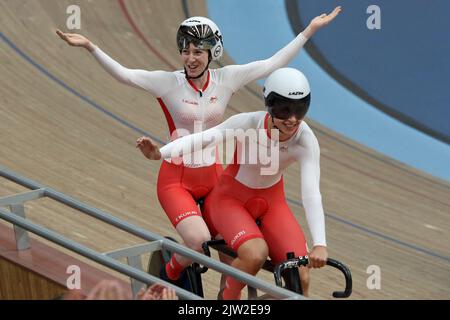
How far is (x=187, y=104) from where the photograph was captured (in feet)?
14.6

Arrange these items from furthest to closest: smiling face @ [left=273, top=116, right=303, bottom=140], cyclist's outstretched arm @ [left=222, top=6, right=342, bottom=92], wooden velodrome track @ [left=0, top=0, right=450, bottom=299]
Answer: wooden velodrome track @ [left=0, top=0, right=450, bottom=299] < cyclist's outstretched arm @ [left=222, top=6, right=342, bottom=92] < smiling face @ [left=273, top=116, right=303, bottom=140]

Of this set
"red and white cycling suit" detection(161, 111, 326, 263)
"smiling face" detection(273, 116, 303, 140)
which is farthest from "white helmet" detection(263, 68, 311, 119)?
"red and white cycling suit" detection(161, 111, 326, 263)

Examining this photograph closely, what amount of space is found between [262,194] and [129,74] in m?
0.82

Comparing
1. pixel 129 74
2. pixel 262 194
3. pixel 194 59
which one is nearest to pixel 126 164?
pixel 129 74

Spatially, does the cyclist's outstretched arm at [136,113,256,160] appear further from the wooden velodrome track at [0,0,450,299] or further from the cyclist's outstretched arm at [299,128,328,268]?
the wooden velodrome track at [0,0,450,299]

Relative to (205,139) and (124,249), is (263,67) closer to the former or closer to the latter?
(205,139)

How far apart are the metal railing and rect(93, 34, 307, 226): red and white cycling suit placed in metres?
0.65

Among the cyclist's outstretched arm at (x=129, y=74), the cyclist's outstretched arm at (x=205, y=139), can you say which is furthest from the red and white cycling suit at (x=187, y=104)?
the cyclist's outstretched arm at (x=205, y=139)

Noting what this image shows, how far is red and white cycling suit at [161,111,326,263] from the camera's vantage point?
389cm

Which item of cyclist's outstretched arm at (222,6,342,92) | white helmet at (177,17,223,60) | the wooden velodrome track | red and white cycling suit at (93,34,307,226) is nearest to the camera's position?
white helmet at (177,17,223,60)

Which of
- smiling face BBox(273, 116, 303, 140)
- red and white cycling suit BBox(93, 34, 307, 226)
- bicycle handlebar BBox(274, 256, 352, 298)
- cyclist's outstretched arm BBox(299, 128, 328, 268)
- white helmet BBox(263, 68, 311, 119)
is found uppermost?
red and white cycling suit BBox(93, 34, 307, 226)

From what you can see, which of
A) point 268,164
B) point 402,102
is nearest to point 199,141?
point 268,164

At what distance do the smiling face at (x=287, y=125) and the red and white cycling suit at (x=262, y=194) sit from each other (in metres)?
0.03

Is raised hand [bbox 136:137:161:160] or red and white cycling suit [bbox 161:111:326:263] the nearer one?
raised hand [bbox 136:137:161:160]
